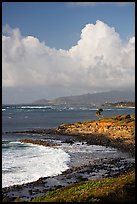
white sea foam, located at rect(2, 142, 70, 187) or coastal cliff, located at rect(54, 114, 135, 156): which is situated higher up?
coastal cliff, located at rect(54, 114, 135, 156)

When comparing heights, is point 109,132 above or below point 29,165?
above

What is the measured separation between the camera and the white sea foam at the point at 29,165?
37.8 m

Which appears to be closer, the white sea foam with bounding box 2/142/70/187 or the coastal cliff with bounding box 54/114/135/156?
the white sea foam with bounding box 2/142/70/187

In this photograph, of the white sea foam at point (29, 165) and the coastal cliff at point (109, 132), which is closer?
the white sea foam at point (29, 165)

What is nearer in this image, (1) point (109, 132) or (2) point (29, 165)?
(2) point (29, 165)

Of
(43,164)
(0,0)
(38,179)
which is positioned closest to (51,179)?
(38,179)

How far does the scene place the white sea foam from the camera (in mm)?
37831

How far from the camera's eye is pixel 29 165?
45.2m

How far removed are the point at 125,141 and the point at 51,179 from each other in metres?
37.6

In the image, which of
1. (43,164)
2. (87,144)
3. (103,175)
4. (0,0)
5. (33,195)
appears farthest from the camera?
(87,144)

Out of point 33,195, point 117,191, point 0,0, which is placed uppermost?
point 0,0

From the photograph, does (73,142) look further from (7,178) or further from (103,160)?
(7,178)

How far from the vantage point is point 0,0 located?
7328 mm

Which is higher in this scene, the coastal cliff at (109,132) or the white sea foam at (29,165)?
the coastal cliff at (109,132)
